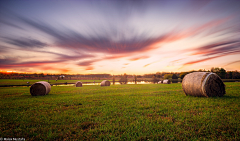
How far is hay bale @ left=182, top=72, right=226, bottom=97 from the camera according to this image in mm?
10453

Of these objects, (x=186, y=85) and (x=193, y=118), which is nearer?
(x=193, y=118)

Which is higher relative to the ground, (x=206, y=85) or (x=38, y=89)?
(x=206, y=85)

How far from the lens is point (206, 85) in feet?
34.2

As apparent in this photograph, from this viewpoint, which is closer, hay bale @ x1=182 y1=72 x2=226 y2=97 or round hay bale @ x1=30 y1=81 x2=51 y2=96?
hay bale @ x1=182 y1=72 x2=226 y2=97

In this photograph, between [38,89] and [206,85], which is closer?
[206,85]

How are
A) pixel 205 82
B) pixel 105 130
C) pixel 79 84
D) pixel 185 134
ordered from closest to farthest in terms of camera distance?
pixel 185 134, pixel 105 130, pixel 205 82, pixel 79 84

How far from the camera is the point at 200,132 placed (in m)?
4.05

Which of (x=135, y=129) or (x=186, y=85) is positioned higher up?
(x=186, y=85)

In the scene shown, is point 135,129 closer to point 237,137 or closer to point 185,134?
point 185,134

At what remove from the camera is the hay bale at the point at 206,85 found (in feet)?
34.3

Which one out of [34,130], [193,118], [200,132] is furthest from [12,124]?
[193,118]

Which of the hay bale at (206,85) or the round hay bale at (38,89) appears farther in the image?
the round hay bale at (38,89)

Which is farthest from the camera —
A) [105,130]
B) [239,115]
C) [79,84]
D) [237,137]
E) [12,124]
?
[79,84]

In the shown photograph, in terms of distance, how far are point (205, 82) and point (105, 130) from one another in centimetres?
1078
